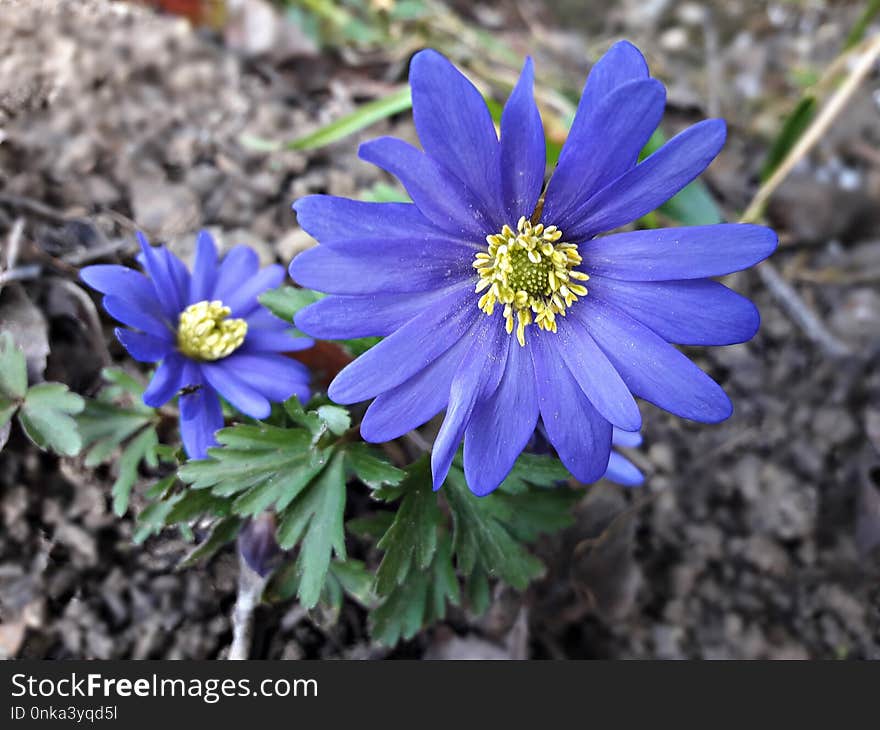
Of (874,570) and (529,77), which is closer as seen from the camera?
(529,77)

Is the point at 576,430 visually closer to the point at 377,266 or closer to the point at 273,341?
the point at 377,266

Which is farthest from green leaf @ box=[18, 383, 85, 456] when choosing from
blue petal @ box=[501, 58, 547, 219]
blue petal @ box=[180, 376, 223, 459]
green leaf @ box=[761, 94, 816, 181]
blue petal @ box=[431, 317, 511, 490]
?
green leaf @ box=[761, 94, 816, 181]

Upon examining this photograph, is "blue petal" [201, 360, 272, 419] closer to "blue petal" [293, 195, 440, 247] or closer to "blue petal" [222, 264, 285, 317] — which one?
"blue petal" [222, 264, 285, 317]

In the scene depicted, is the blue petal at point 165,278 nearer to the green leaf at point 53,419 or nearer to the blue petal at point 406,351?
the green leaf at point 53,419

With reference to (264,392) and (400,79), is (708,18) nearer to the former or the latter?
(400,79)

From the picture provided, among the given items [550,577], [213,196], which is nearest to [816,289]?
[550,577]

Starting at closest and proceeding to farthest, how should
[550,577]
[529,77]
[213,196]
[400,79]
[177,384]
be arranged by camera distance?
[529,77] → [177,384] → [550,577] → [213,196] → [400,79]

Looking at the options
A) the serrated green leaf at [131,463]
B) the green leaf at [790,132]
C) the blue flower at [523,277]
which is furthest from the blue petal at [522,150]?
the green leaf at [790,132]
